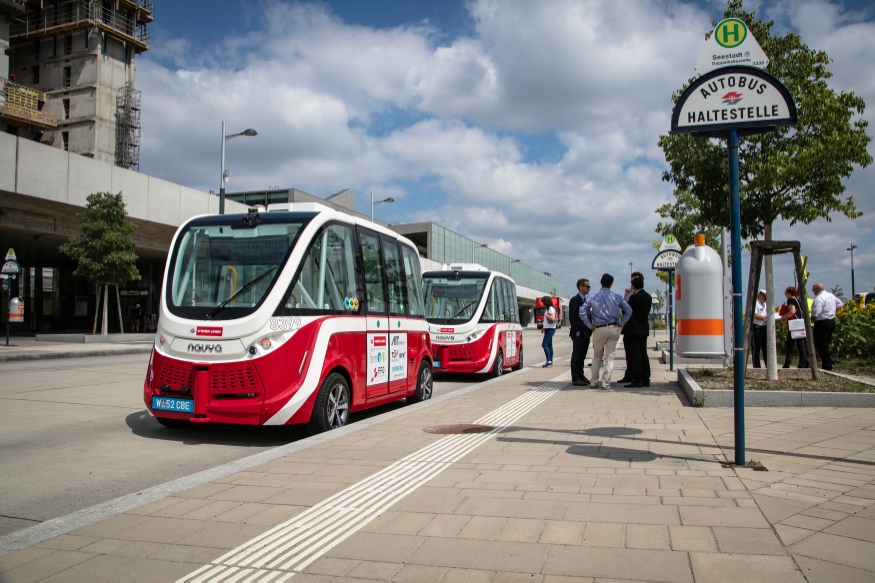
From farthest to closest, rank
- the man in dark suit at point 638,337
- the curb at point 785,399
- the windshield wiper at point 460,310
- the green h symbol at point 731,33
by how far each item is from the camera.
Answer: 1. the windshield wiper at point 460,310
2. the man in dark suit at point 638,337
3. the curb at point 785,399
4. the green h symbol at point 731,33

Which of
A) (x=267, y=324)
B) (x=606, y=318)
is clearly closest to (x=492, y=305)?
(x=606, y=318)

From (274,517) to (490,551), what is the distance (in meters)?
1.40

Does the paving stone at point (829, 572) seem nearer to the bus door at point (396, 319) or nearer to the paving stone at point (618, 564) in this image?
the paving stone at point (618, 564)

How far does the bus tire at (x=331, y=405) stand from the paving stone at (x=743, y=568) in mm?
4528

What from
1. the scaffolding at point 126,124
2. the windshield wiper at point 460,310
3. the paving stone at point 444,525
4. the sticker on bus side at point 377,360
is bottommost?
the paving stone at point 444,525

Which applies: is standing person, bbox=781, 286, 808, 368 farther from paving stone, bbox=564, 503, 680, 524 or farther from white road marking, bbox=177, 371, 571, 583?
paving stone, bbox=564, 503, 680, 524

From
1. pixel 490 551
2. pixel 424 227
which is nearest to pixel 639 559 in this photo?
pixel 490 551

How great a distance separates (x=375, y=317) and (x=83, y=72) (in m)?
65.9

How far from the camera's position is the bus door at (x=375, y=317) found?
28.0 ft

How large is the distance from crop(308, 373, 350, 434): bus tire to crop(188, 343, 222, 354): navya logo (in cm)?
113

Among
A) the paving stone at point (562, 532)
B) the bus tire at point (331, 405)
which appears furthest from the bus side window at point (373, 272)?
the paving stone at point (562, 532)

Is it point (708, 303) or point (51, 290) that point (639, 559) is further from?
point (51, 290)

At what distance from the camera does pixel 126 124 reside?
63.8 metres

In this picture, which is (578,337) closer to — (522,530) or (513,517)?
(513,517)
